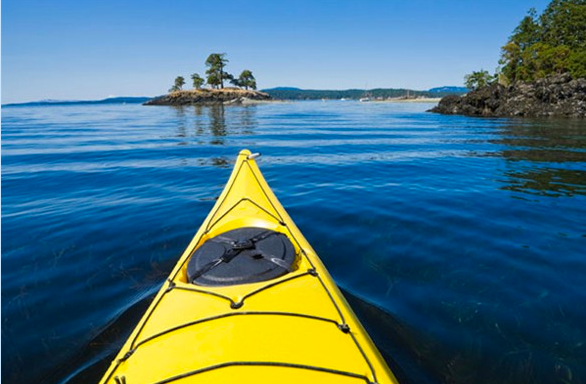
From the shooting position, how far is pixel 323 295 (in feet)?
9.82

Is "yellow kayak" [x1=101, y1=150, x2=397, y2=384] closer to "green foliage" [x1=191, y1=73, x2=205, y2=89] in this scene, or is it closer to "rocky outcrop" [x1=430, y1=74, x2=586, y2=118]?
"rocky outcrop" [x1=430, y1=74, x2=586, y2=118]

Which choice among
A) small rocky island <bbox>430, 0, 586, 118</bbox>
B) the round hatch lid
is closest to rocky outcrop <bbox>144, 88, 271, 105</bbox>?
small rocky island <bbox>430, 0, 586, 118</bbox>

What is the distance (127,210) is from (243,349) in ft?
23.7

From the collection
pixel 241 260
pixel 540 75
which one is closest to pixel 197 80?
pixel 540 75

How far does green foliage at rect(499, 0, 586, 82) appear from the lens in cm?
4765

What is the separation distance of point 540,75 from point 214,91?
290 ft

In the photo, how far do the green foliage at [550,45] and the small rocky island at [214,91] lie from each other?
6884 cm

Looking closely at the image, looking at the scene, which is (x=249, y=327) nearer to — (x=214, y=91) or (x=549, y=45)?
(x=549, y=45)

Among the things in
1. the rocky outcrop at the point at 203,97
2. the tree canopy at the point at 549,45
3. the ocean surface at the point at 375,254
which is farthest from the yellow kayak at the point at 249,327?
the rocky outcrop at the point at 203,97

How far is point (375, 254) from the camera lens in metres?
5.73

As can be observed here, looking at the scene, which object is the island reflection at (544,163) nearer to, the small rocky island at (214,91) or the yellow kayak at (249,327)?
the yellow kayak at (249,327)

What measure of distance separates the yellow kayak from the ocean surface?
4.38ft

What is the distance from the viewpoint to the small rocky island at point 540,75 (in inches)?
1489

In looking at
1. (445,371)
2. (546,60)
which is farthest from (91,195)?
(546,60)
